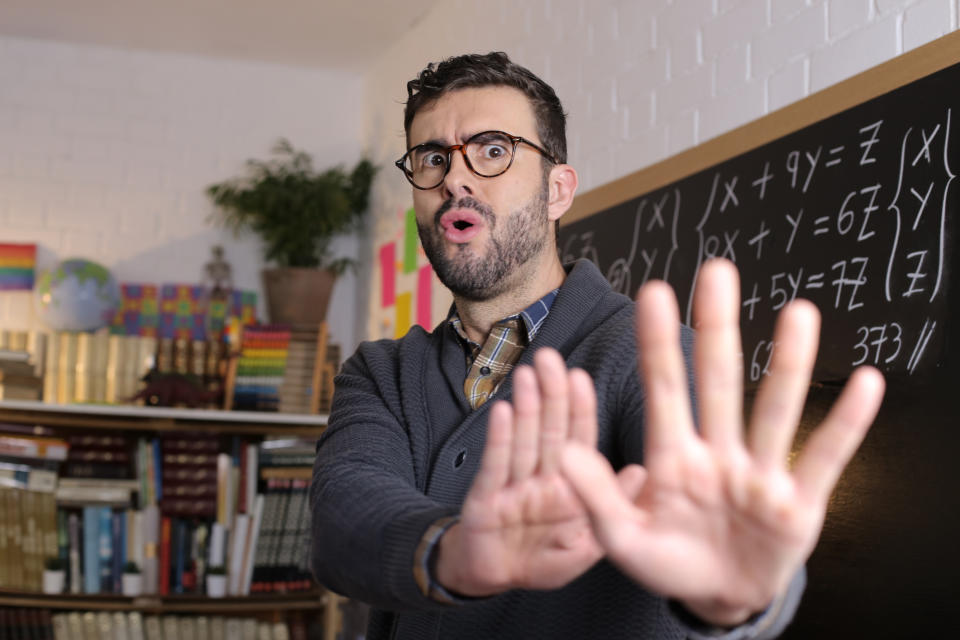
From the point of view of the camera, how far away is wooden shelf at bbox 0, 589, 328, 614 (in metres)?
3.21

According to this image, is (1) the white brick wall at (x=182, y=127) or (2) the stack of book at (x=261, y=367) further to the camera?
(2) the stack of book at (x=261, y=367)

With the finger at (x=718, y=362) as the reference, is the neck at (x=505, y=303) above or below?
above

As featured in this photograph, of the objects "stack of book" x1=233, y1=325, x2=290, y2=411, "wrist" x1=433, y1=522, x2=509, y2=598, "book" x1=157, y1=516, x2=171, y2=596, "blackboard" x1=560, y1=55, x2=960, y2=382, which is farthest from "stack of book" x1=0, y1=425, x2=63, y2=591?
"wrist" x1=433, y1=522, x2=509, y2=598

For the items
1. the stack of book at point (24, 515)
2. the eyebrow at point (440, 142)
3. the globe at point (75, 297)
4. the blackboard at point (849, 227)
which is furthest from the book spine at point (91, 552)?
the eyebrow at point (440, 142)

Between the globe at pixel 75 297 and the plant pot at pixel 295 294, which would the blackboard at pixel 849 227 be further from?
the globe at pixel 75 297

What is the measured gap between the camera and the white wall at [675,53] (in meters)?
1.72

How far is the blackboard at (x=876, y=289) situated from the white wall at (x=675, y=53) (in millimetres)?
65

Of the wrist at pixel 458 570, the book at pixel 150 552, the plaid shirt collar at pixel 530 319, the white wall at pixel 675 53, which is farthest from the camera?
the book at pixel 150 552

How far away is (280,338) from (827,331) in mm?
2521

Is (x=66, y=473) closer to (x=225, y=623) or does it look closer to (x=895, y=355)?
(x=225, y=623)

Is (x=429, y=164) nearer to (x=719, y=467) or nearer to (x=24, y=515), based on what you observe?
(x=719, y=467)

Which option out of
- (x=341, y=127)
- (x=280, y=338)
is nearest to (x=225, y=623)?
(x=280, y=338)

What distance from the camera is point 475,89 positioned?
4.35 ft

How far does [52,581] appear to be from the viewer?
3.21 meters
